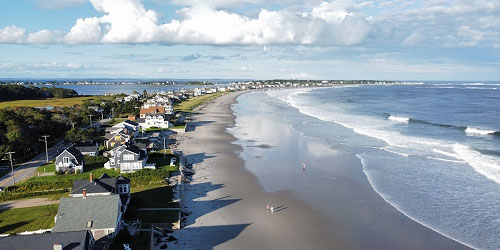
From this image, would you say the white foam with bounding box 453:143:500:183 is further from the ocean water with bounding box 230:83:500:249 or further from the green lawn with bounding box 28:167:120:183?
the green lawn with bounding box 28:167:120:183

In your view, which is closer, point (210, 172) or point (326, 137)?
point (210, 172)

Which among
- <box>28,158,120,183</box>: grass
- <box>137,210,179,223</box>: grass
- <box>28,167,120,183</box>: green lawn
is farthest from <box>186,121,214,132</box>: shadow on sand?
<box>137,210,179,223</box>: grass

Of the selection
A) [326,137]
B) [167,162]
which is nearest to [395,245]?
[167,162]

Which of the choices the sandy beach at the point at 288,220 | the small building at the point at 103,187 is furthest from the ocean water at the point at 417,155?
the small building at the point at 103,187

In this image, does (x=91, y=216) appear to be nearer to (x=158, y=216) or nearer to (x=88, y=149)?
(x=158, y=216)

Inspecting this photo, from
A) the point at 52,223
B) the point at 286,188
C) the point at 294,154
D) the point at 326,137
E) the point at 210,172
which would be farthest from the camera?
the point at 326,137

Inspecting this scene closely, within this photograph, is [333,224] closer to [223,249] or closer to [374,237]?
[374,237]

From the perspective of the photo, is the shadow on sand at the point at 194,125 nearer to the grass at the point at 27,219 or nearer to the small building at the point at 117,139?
the small building at the point at 117,139
